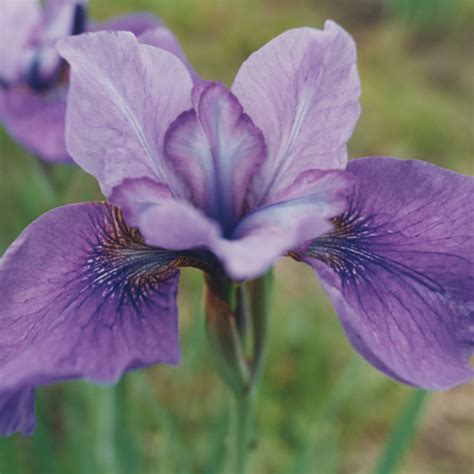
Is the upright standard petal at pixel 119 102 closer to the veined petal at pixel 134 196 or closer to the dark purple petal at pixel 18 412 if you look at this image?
the veined petal at pixel 134 196

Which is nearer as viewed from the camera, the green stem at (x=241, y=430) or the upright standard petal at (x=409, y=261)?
the upright standard petal at (x=409, y=261)

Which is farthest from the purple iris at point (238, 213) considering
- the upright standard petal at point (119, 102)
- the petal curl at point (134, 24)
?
the petal curl at point (134, 24)

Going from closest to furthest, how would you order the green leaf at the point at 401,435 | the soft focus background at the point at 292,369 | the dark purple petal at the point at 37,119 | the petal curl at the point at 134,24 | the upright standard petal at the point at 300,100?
the upright standard petal at the point at 300,100 < the green leaf at the point at 401,435 < the dark purple petal at the point at 37,119 < the soft focus background at the point at 292,369 < the petal curl at the point at 134,24

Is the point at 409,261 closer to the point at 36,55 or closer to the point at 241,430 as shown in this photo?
the point at 241,430

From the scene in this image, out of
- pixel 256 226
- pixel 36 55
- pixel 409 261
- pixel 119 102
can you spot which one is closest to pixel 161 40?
pixel 119 102

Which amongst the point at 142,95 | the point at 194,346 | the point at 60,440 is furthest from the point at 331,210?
the point at 60,440

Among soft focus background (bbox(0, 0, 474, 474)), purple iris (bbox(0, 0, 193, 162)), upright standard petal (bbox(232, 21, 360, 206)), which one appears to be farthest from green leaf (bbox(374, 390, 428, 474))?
purple iris (bbox(0, 0, 193, 162))

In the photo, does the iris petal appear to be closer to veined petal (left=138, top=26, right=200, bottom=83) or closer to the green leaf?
veined petal (left=138, top=26, right=200, bottom=83)

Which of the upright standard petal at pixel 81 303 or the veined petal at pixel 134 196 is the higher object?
the veined petal at pixel 134 196
